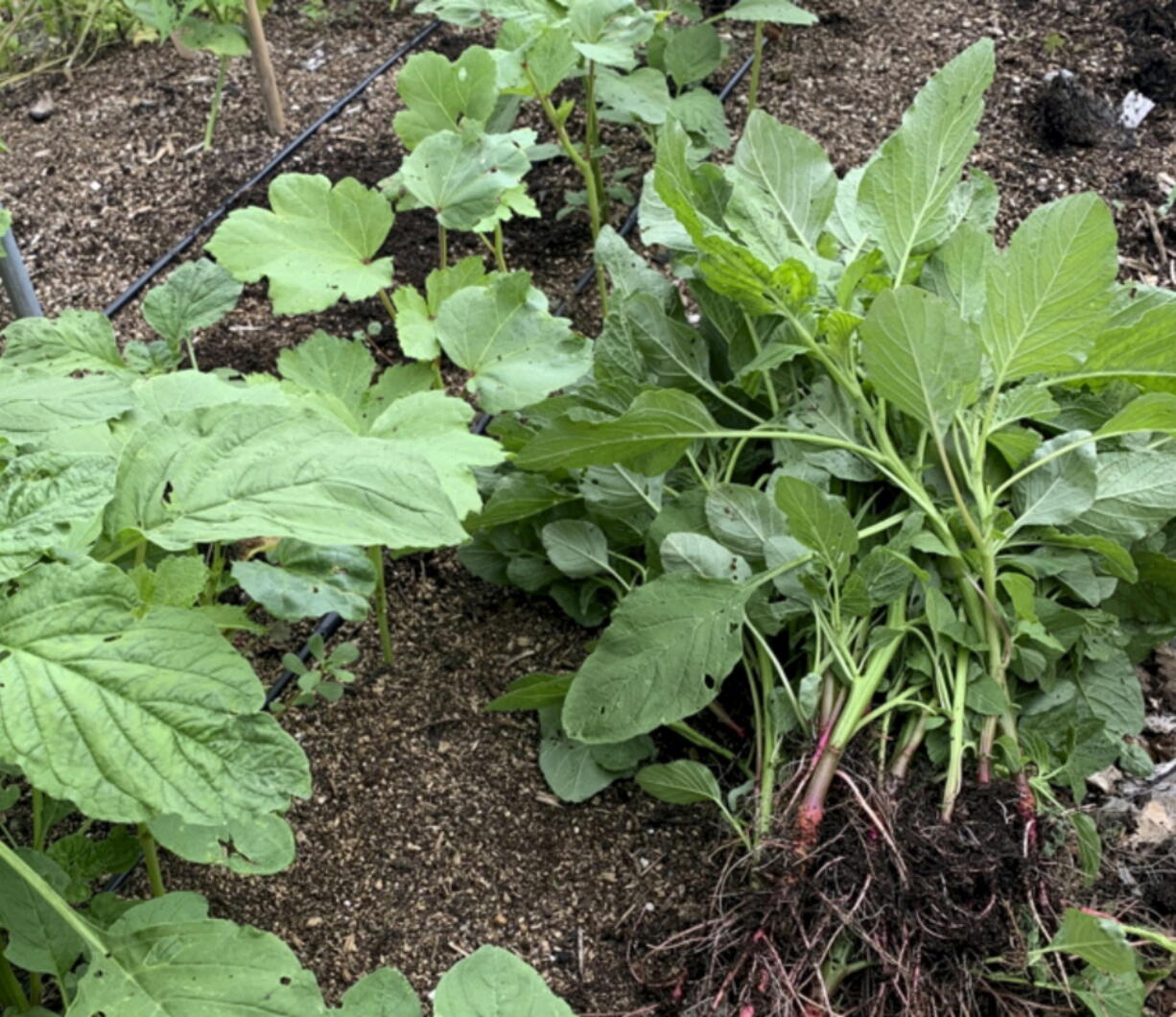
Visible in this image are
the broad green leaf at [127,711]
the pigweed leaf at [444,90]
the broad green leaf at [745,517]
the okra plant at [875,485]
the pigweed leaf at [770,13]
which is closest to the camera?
the broad green leaf at [127,711]

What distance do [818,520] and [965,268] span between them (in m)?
0.43

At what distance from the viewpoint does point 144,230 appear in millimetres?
2408

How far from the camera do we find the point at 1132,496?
4.69 ft

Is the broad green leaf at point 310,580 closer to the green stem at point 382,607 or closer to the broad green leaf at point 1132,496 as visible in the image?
the green stem at point 382,607

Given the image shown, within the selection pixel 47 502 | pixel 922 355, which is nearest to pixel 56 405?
pixel 47 502

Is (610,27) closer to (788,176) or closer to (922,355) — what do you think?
Result: (788,176)

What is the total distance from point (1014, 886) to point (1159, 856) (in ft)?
0.91

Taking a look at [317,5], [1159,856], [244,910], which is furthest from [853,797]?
[317,5]

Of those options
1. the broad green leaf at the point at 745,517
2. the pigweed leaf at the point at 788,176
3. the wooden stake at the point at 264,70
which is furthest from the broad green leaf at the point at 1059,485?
the wooden stake at the point at 264,70

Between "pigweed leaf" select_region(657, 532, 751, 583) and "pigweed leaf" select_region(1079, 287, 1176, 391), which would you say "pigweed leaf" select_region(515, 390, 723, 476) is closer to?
"pigweed leaf" select_region(657, 532, 751, 583)

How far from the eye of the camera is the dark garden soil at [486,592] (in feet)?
4.41

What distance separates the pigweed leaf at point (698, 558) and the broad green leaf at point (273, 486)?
1.79 feet

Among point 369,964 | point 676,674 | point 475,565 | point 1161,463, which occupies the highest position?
point 1161,463

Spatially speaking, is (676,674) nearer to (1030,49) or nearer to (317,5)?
(1030,49)
